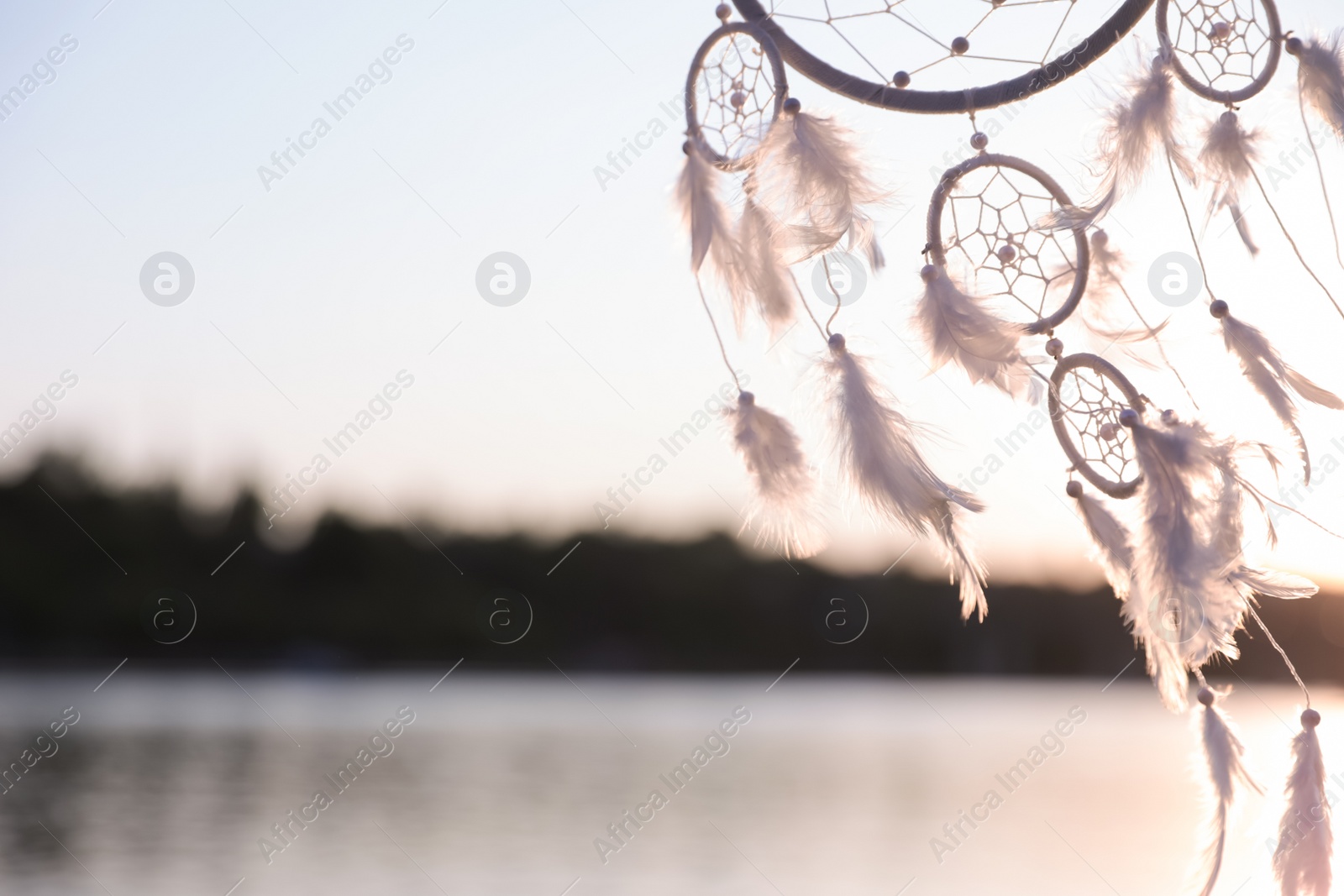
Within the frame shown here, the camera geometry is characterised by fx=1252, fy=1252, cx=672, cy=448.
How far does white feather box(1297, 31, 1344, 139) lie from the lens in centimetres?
236

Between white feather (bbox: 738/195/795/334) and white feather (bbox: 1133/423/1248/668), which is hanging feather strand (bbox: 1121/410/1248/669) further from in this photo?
white feather (bbox: 738/195/795/334)

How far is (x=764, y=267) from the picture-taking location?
2486 mm

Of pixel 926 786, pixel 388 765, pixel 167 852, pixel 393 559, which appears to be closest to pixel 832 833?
pixel 926 786

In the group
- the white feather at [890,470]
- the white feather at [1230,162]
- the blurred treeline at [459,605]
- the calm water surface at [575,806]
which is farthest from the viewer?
the blurred treeline at [459,605]

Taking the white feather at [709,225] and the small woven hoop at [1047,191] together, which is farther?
the white feather at [709,225]

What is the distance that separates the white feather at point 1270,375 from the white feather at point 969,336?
1.35 feet

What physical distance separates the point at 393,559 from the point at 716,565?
1623cm

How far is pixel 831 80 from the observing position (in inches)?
96.1

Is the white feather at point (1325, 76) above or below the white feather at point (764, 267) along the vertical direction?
below

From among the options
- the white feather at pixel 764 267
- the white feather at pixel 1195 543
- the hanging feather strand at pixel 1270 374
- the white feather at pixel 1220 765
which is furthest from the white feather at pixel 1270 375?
the white feather at pixel 764 267

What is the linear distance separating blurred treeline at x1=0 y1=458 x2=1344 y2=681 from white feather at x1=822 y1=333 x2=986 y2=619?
145 feet

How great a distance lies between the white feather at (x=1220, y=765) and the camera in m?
2.45

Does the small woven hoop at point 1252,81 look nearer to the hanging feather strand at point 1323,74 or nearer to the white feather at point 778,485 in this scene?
the hanging feather strand at point 1323,74


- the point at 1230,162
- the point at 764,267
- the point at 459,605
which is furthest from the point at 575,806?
the point at 459,605
